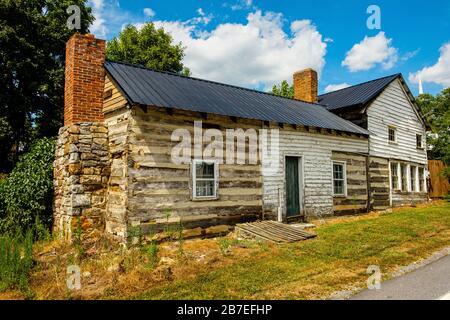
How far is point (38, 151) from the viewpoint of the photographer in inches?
459

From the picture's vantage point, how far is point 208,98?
11719 mm

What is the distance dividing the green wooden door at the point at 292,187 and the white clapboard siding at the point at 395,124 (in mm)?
5508

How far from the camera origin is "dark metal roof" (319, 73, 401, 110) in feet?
57.3

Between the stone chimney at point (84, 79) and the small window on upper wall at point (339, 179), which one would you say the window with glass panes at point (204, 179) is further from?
the small window on upper wall at point (339, 179)

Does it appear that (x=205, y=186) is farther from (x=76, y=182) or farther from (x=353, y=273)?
(x=353, y=273)

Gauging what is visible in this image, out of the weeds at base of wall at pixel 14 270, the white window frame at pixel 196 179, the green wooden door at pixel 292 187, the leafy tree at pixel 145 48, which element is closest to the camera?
the weeds at base of wall at pixel 14 270

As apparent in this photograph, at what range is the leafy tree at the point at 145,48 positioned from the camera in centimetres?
2969

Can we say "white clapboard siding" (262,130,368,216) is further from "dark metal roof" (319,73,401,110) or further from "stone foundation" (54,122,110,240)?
"stone foundation" (54,122,110,240)

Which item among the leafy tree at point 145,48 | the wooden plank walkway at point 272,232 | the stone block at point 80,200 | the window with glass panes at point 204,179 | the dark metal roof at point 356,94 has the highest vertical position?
the leafy tree at point 145,48

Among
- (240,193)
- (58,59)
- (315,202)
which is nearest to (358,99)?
(315,202)

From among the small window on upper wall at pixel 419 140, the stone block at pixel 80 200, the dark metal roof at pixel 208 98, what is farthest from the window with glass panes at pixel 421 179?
the stone block at pixel 80 200

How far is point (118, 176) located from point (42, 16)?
1187cm

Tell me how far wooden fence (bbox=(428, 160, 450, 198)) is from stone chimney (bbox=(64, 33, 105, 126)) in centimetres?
2143

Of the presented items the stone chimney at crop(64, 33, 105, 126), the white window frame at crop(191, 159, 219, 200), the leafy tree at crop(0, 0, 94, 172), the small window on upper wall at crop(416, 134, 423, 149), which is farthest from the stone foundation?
the small window on upper wall at crop(416, 134, 423, 149)
